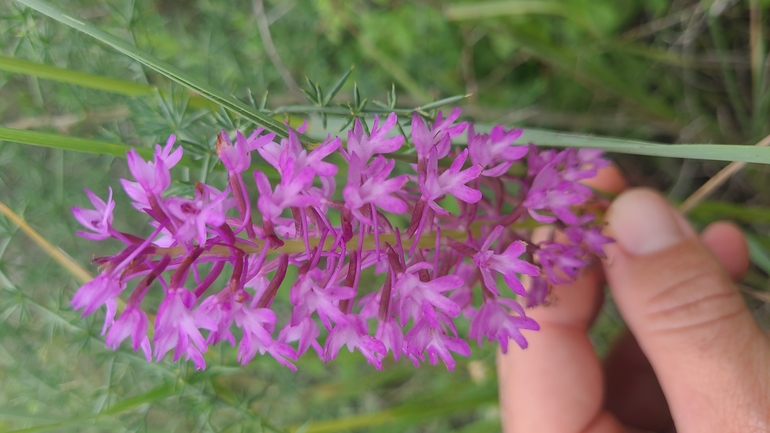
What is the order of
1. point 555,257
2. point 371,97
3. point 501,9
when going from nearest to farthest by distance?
point 555,257 → point 501,9 → point 371,97

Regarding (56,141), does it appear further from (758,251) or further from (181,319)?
(758,251)

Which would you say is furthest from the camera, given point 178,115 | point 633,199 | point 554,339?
point 554,339

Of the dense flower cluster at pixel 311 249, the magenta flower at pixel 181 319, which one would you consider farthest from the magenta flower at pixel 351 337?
the magenta flower at pixel 181 319

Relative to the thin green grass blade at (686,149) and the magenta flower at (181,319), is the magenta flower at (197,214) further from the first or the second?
the thin green grass blade at (686,149)

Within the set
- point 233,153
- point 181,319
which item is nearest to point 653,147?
point 233,153

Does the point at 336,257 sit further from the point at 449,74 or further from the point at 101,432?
the point at 101,432

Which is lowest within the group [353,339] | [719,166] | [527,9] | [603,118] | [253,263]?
[719,166]

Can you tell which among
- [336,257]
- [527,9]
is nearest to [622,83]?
[527,9]
